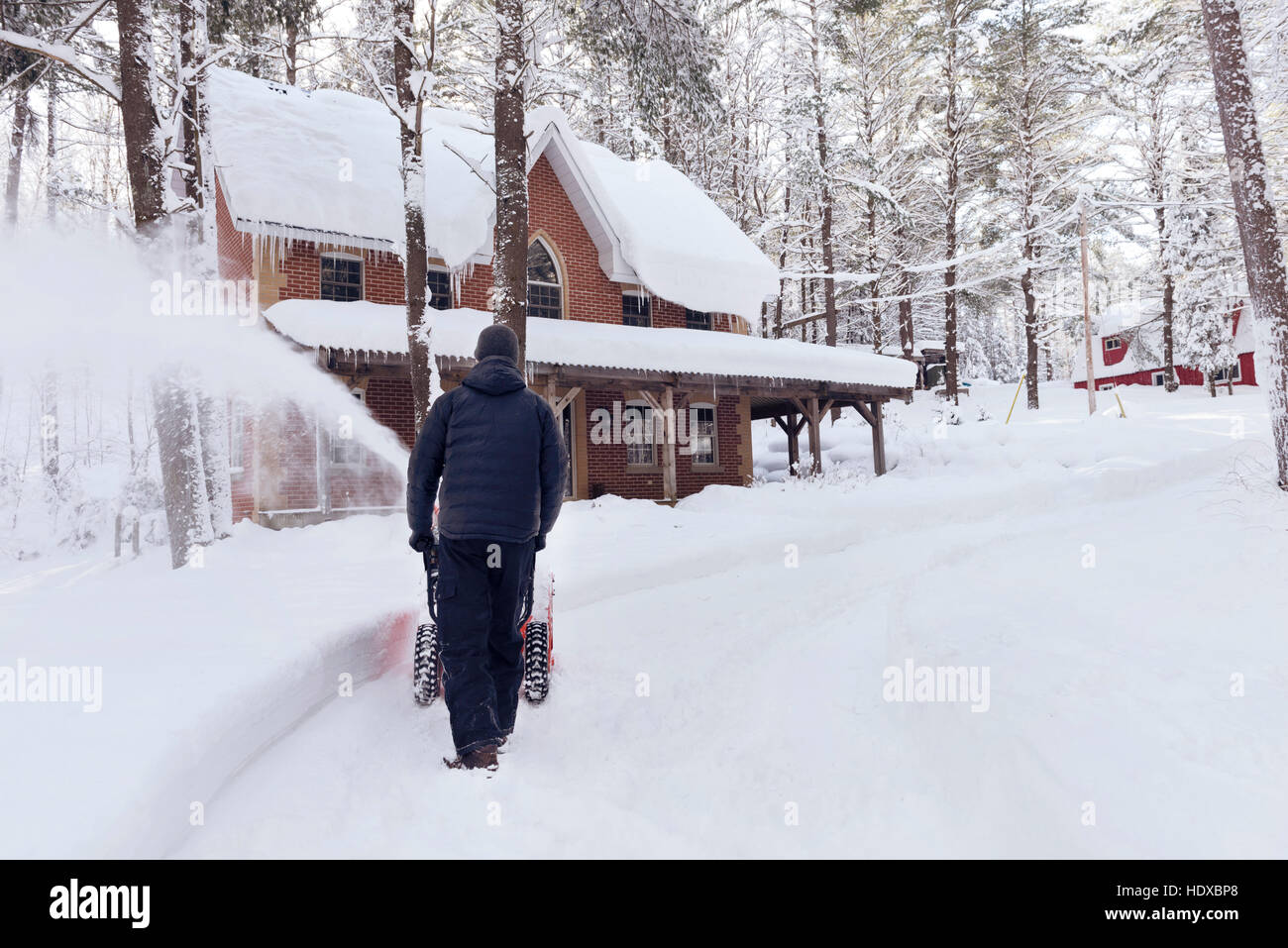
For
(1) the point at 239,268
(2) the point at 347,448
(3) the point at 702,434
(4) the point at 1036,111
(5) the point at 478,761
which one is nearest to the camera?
(5) the point at 478,761

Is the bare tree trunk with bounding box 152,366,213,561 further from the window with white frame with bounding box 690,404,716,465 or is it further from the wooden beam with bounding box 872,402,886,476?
the wooden beam with bounding box 872,402,886,476

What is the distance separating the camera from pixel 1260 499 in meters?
8.60

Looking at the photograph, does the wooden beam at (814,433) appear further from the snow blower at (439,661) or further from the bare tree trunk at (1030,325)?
the bare tree trunk at (1030,325)

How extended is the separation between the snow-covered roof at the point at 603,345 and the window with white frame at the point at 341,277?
5.87 ft

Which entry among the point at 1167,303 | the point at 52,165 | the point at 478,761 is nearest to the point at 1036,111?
the point at 1167,303

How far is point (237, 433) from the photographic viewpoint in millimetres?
13992

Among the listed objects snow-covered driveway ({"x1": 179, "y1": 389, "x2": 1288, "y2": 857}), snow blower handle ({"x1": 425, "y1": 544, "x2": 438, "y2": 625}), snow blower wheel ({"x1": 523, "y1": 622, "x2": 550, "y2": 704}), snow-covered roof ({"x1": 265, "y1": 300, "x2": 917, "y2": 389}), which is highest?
snow-covered roof ({"x1": 265, "y1": 300, "x2": 917, "y2": 389})

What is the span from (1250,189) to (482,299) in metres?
12.6

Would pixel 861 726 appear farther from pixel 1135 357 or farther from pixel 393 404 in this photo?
pixel 1135 357

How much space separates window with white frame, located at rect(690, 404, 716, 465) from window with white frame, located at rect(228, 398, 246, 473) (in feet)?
32.6

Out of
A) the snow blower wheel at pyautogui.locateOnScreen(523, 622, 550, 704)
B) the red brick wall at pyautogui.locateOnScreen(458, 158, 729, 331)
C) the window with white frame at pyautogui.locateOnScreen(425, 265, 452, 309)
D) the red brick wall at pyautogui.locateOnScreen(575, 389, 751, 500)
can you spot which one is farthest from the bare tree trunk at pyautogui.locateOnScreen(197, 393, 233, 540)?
the red brick wall at pyautogui.locateOnScreen(458, 158, 729, 331)

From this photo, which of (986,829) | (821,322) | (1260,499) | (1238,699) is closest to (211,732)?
(986,829)

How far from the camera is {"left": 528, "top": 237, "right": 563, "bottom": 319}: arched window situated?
56.9ft
